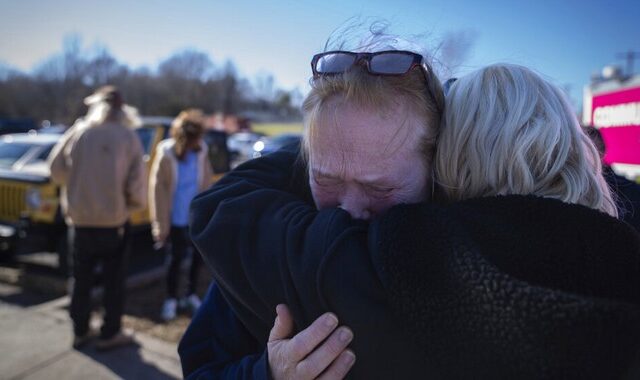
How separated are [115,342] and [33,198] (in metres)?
2.50

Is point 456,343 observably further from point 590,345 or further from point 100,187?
point 100,187

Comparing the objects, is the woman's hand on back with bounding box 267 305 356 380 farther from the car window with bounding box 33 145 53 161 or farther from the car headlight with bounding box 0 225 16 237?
the car window with bounding box 33 145 53 161

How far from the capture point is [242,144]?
1286 inches

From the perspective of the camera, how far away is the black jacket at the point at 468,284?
624 millimetres

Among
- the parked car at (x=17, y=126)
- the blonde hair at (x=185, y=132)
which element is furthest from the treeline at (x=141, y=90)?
the blonde hair at (x=185, y=132)

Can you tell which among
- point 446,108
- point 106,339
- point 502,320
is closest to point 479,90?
point 446,108

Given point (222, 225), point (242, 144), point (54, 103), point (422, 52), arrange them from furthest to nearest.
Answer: point (54, 103), point (242, 144), point (422, 52), point (222, 225)

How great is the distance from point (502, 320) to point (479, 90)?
736 millimetres

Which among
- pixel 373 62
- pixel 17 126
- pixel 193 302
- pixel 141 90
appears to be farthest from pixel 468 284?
pixel 141 90

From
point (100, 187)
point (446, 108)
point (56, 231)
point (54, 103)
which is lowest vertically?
point (54, 103)

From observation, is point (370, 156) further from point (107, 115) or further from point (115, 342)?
point (115, 342)

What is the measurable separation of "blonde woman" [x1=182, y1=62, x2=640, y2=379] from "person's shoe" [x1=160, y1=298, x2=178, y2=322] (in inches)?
140

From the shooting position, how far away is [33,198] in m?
5.11

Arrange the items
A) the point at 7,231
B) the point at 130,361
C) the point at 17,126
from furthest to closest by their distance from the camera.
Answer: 1. the point at 17,126
2. the point at 7,231
3. the point at 130,361
